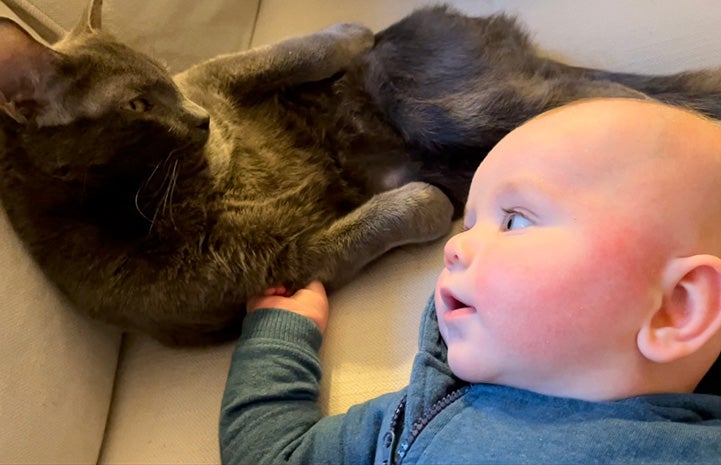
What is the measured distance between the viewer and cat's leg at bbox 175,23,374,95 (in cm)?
126

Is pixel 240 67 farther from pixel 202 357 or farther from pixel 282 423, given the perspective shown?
pixel 282 423

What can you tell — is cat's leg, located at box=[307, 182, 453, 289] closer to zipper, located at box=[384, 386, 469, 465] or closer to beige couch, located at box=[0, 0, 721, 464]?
beige couch, located at box=[0, 0, 721, 464]

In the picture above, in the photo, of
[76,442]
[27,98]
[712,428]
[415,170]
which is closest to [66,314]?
[76,442]

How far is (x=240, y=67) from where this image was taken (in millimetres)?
1268

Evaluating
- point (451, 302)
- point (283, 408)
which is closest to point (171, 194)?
point (283, 408)

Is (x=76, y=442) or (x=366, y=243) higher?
(x=366, y=243)

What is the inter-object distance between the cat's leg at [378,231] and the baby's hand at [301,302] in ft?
0.10

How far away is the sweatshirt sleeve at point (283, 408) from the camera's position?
0.93m

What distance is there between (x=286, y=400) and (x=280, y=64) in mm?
602

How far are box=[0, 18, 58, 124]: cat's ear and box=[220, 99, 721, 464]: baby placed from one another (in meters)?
0.62

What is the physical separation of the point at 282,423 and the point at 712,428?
0.53 m

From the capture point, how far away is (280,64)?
1.27m

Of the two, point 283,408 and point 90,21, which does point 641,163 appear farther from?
point 90,21

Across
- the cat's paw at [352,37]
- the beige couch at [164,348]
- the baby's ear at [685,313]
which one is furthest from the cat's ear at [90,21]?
the baby's ear at [685,313]
